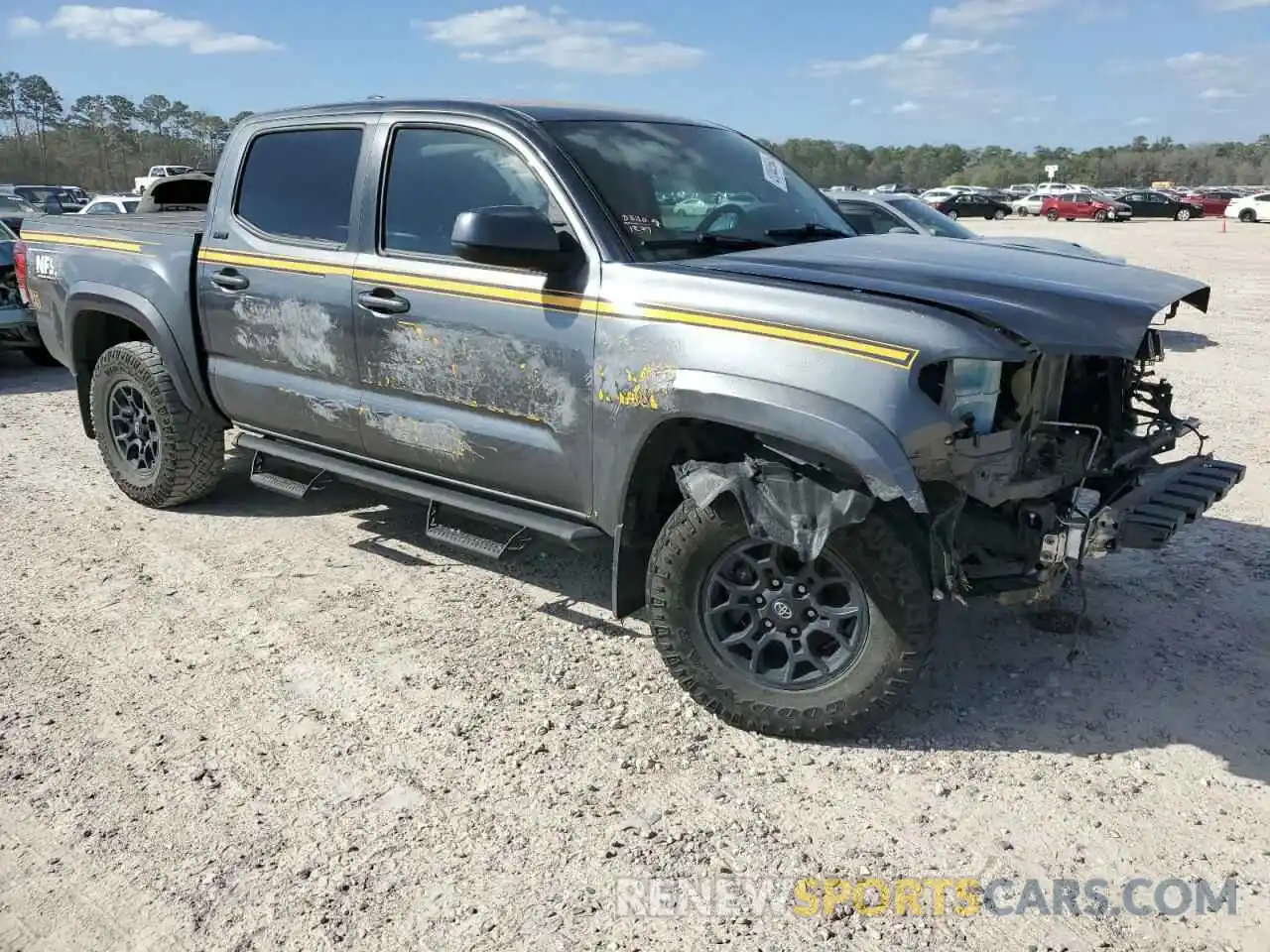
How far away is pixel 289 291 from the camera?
4422 millimetres

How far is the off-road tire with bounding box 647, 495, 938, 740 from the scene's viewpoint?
3059 millimetres

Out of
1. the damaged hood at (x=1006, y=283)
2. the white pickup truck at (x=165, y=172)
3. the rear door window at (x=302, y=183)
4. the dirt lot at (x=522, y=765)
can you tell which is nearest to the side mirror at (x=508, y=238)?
the damaged hood at (x=1006, y=283)

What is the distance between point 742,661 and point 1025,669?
1.18 meters

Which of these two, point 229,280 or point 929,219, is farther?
point 929,219

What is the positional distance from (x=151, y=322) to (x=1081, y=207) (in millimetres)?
51824

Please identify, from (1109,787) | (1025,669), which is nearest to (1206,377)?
(1025,669)

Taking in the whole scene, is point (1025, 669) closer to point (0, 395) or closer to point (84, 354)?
point (84, 354)

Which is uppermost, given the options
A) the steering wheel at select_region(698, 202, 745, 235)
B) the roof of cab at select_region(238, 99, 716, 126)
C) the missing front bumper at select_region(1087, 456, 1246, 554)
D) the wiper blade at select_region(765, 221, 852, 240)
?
the roof of cab at select_region(238, 99, 716, 126)

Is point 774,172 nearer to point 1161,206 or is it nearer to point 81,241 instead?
point 81,241

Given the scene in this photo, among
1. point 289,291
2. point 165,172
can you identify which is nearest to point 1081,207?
point 165,172

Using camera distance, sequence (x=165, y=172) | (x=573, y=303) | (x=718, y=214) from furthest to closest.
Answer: (x=165, y=172) < (x=718, y=214) < (x=573, y=303)

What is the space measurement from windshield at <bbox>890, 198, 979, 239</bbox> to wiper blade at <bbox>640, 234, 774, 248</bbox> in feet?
19.7

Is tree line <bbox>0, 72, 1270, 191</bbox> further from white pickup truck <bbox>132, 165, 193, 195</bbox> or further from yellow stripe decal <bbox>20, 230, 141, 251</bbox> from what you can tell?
yellow stripe decal <bbox>20, 230, 141, 251</bbox>

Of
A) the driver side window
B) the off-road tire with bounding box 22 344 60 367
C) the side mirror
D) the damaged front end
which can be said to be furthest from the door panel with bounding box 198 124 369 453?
the off-road tire with bounding box 22 344 60 367
